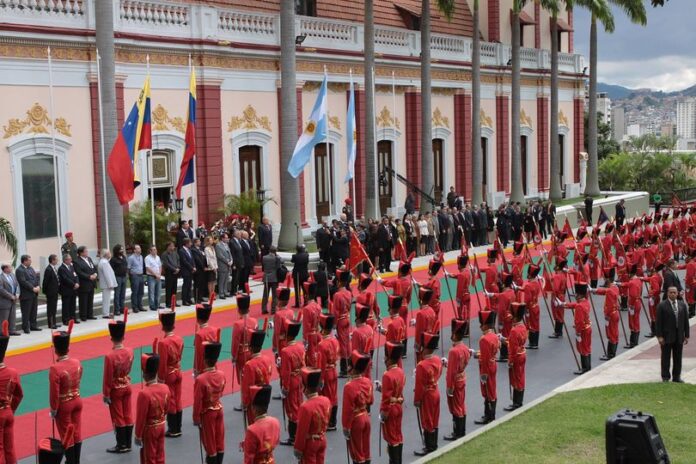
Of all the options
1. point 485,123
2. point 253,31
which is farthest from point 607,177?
point 253,31

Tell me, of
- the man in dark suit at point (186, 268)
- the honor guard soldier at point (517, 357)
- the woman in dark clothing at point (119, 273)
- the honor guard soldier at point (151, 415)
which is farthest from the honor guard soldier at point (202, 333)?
the man in dark suit at point (186, 268)

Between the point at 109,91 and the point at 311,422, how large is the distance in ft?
47.6

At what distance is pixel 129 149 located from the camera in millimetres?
22547

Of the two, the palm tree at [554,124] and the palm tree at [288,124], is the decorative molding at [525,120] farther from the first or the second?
the palm tree at [288,124]

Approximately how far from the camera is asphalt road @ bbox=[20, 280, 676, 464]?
1223 centimetres

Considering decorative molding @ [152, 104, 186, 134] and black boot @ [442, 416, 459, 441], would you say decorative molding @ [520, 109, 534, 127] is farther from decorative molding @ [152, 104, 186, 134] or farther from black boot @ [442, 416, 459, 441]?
black boot @ [442, 416, 459, 441]

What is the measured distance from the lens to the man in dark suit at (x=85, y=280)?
772 inches

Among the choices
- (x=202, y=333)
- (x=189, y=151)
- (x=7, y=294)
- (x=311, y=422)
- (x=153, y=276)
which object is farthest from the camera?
(x=189, y=151)

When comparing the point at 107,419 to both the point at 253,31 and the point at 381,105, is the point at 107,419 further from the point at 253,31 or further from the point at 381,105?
the point at 381,105

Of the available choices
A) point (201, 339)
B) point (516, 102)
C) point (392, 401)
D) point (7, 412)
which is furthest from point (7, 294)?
point (516, 102)

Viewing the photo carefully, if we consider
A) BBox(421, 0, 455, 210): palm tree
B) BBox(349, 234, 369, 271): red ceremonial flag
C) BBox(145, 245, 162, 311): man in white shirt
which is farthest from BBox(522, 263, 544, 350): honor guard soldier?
BBox(421, 0, 455, 210): palm tree

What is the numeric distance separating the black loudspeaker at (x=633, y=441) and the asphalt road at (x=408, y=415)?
20.1 feet

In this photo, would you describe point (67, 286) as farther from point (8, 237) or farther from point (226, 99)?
point (226, 99)

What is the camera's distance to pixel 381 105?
36.7 metres
